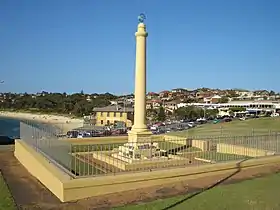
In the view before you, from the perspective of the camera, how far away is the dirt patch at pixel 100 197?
358 inches

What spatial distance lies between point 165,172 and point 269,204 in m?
3.34

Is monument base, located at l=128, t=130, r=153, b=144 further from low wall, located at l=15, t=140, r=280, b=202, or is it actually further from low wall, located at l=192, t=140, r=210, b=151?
low wall, located at l=15, t=140, r=280, b=202

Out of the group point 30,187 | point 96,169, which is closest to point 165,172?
point 96,169

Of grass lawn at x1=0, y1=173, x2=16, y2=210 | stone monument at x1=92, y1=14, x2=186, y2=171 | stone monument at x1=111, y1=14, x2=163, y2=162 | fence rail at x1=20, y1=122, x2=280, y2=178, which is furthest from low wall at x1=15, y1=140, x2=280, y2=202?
stone monument at x1=111, y1=14, x2=163, y2=162

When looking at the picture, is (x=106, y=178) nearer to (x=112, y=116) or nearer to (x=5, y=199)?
(x=5, y=199)

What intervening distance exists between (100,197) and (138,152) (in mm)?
5004


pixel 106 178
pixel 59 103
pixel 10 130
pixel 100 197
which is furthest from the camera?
pixel 59 103

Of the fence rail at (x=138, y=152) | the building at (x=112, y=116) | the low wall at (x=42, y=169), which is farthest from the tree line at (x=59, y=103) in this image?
the low wall at (x=42, y=169)

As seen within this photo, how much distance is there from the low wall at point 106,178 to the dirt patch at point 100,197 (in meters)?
0.18

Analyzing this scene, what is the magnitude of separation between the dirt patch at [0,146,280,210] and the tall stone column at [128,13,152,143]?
495 cm

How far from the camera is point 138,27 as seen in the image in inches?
637

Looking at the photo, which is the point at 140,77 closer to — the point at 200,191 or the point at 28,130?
the point at 28,130

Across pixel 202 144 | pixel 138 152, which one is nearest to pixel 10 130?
pixel 202 144

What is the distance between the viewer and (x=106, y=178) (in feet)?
33.1
